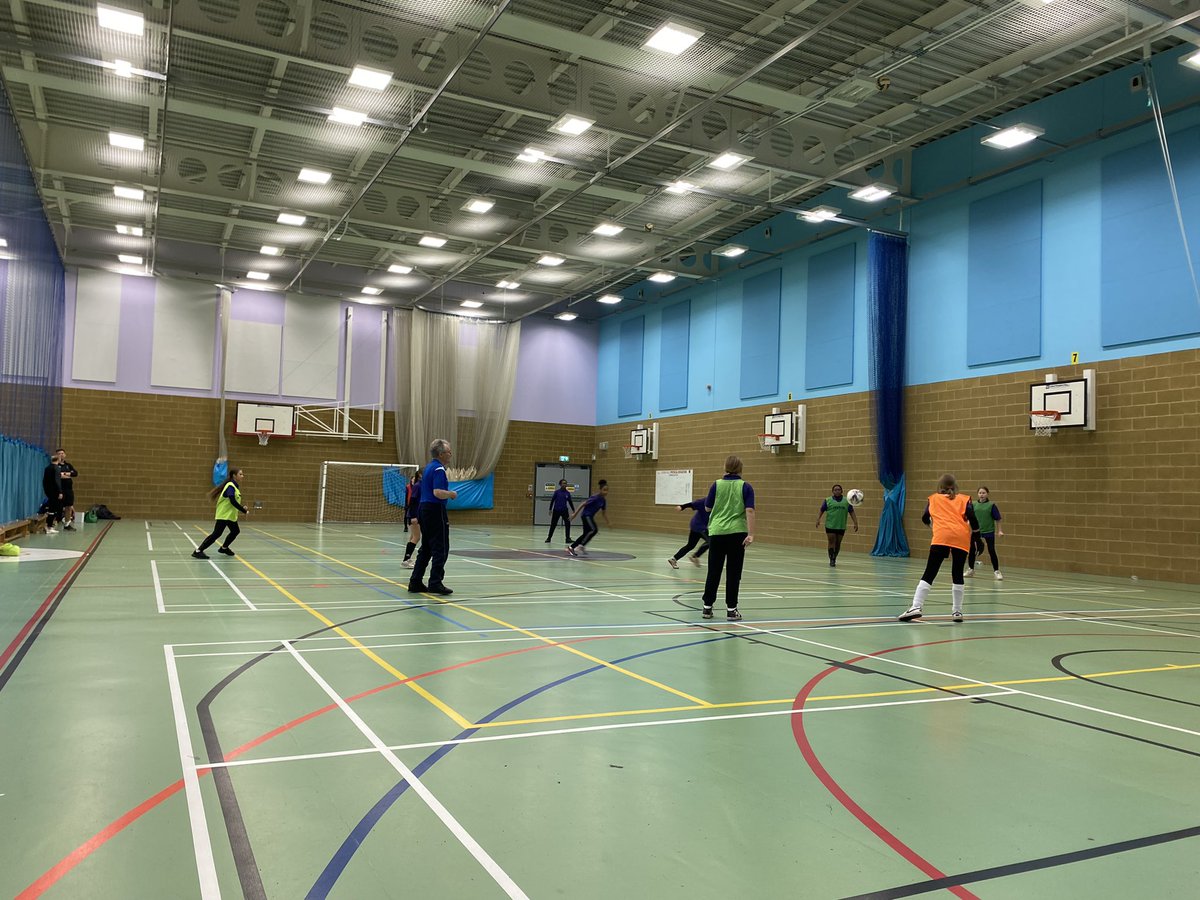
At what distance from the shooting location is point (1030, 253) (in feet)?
58.9

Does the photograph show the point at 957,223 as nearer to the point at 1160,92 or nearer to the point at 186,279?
the point at 1160,92

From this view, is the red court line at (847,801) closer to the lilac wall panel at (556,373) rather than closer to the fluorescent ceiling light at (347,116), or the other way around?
the fluorescent ceiling light at (347,116)

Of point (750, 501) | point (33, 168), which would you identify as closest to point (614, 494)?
point (33, 168)

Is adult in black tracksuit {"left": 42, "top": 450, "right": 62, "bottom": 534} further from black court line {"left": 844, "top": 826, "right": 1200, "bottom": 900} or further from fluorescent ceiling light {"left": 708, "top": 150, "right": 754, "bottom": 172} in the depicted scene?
black court line {"left": 844, "top": 826, "right": 1200, "bottom": 900}

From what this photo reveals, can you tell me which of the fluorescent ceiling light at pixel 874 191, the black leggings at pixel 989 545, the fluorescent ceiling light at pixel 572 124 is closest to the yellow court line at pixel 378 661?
the fluorescent ceiling light at pixel 572 124

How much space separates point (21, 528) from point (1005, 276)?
21715mm

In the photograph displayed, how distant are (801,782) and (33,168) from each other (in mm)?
22240

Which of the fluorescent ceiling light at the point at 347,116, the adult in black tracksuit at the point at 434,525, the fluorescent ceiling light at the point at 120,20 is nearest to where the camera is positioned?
the adult in black tracksuit at the point at 434,525

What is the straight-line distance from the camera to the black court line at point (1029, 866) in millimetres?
2721

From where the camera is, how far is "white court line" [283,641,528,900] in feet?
8.89

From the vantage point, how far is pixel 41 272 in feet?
64.3

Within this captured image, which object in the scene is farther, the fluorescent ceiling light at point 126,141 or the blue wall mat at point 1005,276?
the fluorescent ceiling light at point 126,141

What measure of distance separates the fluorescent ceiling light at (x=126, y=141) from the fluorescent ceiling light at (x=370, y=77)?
6595mm

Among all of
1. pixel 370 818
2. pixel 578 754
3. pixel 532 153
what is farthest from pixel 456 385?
pixel 370 818
